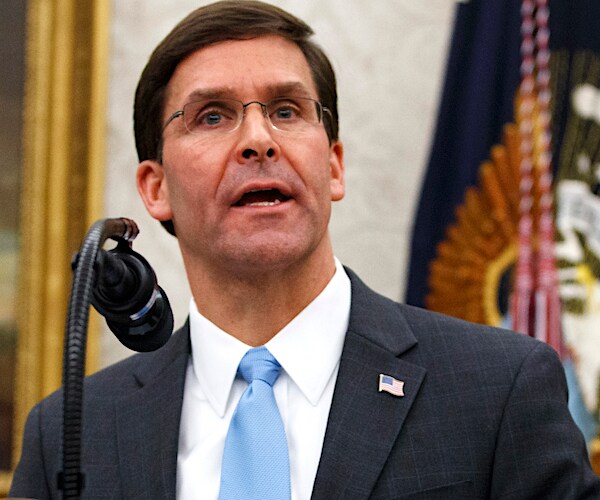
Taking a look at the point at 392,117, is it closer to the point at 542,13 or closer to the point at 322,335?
the point at 542,13

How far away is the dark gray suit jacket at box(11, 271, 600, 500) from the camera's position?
151 centimetres

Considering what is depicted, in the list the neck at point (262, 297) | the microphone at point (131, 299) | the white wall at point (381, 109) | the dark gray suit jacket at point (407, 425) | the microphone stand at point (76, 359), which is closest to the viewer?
the microphone stand at point (76, 359)

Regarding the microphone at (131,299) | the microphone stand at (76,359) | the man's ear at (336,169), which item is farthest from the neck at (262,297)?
the microphone stand at (76,359)

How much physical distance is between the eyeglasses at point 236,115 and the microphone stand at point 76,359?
2.11 feet

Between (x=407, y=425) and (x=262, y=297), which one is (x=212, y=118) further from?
(x=407, y=425)

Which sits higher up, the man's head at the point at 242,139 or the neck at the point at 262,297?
the man's head at the point at 242,139

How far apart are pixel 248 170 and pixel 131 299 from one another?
51 cm

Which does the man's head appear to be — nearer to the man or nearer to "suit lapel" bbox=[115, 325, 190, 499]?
the man

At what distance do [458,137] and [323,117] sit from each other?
106 centimetres

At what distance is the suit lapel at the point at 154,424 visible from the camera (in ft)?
5.33

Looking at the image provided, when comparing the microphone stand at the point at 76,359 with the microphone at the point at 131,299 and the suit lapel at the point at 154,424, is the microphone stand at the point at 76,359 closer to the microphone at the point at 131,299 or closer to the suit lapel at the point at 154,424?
the microphone at the point at 131,299

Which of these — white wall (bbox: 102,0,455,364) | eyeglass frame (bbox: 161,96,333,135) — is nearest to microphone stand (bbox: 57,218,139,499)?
eyeglass frame (bbox: 161,96,333,135)

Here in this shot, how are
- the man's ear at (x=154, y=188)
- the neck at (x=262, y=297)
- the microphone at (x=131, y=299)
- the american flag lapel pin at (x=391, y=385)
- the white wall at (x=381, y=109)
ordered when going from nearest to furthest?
the microphone at (x=131, y=299), the american flag lapel pin at (x=391, y=385), the neck at (x=262, y=297), the man's ear at (x=154, y=188), the white wall at (x=381, y=109)

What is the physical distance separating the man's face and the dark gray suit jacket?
22 centimetres
